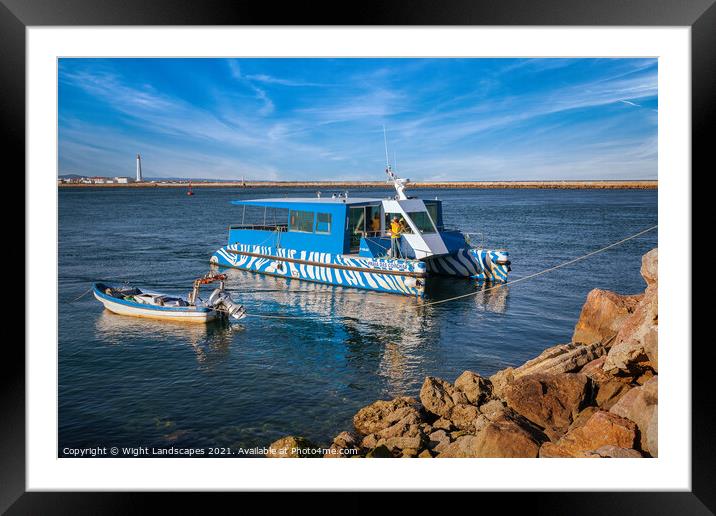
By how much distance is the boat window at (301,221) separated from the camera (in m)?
19.7

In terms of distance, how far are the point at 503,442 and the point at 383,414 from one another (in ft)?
7.34

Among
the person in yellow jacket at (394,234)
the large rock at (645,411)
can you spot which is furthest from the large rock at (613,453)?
the person in yellow jacket at (394,234)

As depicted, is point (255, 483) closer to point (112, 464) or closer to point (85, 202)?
point (112, 464)

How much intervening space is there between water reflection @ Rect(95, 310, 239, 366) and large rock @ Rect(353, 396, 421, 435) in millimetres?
4315

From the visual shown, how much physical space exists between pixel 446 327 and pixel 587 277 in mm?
8898

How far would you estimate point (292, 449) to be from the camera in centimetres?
723

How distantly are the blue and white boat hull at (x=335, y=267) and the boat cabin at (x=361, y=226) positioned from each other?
1.18 feet

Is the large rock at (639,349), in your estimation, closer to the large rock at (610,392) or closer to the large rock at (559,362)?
the large rock at (610,392)

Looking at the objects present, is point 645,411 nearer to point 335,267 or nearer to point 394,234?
point 394,234

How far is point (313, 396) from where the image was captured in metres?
9.71

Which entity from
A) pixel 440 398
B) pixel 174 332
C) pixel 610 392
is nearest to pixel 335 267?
pixel 174 332

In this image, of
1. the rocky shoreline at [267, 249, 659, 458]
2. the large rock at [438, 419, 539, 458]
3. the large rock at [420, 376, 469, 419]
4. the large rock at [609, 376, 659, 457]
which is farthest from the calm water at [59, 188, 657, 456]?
the large rock at [609, 376, 659, 457]

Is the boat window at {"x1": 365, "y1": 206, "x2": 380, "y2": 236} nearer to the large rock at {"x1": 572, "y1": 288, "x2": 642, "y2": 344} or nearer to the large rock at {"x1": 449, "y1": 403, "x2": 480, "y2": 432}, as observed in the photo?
the large rock at {"x1": 572, "y1": 288, "x2": 642, "y2": 344}
